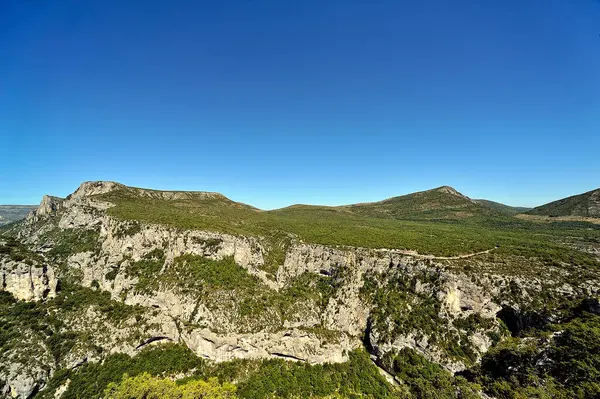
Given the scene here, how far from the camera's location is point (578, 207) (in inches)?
5659

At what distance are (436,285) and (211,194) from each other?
122 m

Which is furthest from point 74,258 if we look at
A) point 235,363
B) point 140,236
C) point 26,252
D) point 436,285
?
point 436,285

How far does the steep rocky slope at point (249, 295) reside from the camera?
59.1m

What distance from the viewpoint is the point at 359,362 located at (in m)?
65.4

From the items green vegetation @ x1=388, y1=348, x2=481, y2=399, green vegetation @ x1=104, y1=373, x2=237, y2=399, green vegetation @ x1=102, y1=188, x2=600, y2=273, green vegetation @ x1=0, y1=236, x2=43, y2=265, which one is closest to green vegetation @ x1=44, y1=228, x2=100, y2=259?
green vegetation @ x1=0, y1=236, x2=43, y2=265

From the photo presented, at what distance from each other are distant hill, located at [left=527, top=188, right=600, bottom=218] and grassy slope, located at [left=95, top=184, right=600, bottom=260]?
82.4ft

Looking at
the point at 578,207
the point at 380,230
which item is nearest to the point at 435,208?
the point at 578,207

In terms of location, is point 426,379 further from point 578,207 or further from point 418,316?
point 578,207

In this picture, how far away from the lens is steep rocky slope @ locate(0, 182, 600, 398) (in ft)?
194

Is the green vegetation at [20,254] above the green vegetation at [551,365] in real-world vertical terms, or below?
above

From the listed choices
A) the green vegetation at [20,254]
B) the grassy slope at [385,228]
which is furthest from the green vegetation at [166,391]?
the green vegetation at [20,254]

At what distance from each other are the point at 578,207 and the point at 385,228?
402 ft

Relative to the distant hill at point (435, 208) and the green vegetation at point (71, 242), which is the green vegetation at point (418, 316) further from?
the distant hill at point (435, 208)

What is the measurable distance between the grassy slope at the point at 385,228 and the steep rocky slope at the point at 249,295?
3.98 m
